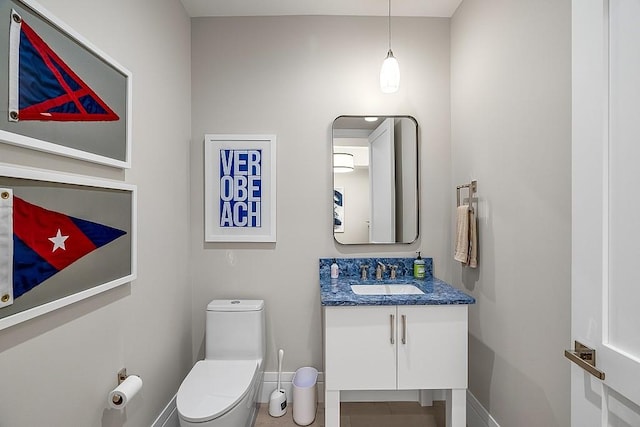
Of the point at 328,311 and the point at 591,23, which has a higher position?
the point at 591,23

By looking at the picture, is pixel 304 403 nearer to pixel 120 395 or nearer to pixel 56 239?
A: pixel 120 395

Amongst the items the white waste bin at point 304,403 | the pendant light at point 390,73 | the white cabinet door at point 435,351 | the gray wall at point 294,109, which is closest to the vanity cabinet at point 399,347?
the white cabinet door at point 435,351

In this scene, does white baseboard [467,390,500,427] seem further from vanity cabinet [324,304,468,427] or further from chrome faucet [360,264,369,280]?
chrome faucet [360,264,369,280]

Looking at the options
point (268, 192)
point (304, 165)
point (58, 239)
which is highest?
point (304, 165)

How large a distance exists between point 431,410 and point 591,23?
2279mm

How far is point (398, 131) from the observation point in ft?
7.84

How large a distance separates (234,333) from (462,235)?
5.01ft

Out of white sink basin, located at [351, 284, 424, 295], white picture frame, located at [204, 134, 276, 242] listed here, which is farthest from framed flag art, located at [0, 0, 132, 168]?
white sink basin, located at [351, 284, 424, 295]

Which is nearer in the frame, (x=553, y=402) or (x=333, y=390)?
(x=553, y=402)

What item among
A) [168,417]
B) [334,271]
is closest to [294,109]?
[334,271]

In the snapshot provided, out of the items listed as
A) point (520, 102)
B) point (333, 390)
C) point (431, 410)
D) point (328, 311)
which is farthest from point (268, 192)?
point (431, 410)

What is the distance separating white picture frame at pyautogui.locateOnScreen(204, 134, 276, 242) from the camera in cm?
237

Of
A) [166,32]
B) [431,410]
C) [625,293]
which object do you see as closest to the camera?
[625,293]

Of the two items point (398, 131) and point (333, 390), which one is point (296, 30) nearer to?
point (398, 131)
